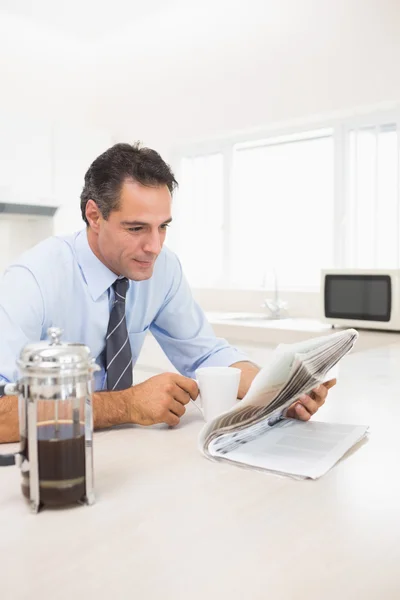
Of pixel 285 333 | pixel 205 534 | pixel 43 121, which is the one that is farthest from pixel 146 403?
pixel 43 121

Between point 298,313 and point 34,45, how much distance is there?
243cm

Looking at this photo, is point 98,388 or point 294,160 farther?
point 294,160

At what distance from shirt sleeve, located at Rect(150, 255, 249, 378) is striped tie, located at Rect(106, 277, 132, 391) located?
26 centimetres

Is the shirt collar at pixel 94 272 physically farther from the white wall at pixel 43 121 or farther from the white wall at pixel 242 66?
the white wall at pixel 43 121

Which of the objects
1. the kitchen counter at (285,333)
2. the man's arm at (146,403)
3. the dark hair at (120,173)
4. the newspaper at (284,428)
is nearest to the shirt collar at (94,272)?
the dark hair at (120,173)

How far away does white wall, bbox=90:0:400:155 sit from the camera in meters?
3.05

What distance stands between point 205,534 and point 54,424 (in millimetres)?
216

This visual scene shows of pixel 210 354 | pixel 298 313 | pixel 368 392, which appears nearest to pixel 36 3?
pixel 298 313

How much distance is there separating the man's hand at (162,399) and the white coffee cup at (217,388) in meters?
0.03

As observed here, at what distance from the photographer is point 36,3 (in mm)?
3527

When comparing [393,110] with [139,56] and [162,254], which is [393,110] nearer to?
[139,56]

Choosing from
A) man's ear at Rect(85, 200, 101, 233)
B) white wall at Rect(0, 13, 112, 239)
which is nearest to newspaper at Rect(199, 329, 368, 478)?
man's ear at Rect(85, 200, 101, 233)

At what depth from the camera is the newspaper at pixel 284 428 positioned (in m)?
0.91

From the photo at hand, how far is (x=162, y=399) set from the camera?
3.61 feet
